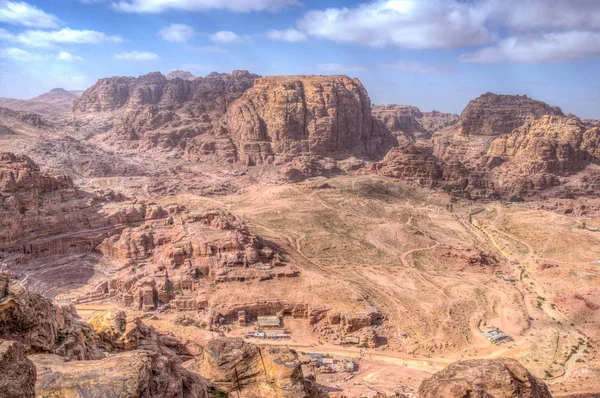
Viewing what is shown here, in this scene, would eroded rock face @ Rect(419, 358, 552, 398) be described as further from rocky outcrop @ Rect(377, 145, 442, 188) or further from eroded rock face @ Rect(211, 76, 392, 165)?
eroded rock face @ Rect(211, 76, 392, 165)

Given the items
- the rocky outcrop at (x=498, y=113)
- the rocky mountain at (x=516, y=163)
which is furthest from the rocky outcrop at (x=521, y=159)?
the rocky outcrop at (x=498, y=113)

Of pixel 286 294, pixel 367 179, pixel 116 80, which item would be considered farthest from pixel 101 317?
pixel 116 80

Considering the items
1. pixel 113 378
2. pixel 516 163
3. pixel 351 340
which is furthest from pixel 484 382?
pixel 516 163

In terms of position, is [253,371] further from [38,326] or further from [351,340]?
[351,340]

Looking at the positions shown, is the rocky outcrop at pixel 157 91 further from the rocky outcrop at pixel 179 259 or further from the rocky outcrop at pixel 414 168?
the rocky outcrop at pixel 179 259

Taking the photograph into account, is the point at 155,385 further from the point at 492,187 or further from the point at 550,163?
the point at 550,163

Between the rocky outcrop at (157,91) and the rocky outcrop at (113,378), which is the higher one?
the rocky outcrop at (157,91)
